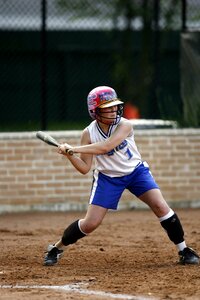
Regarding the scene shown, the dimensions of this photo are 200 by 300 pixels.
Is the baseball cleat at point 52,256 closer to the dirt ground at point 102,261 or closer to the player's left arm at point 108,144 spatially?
the dirt ground at point 102,261

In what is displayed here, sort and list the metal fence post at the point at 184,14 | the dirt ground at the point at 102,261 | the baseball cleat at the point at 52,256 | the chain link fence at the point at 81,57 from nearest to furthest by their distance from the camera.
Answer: the dirt ground at the point at 102,261 < the baseball cleat at the point at 52,256 < the chain link fence at the point at 81,57 < the metal fence post at the point at 184,14

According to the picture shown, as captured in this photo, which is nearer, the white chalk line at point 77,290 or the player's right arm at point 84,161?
the white chalk line at point 77,290

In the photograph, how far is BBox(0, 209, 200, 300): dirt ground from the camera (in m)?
6.84

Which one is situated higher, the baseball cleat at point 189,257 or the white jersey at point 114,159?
the white jersey at point 114,159

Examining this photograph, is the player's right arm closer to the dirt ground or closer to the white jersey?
the white jersey

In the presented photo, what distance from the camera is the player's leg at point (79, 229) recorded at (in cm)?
789

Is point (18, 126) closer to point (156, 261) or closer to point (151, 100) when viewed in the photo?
point (151, 100)

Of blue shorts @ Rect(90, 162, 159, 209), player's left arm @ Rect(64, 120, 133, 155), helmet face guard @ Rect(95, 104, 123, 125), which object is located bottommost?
blue shorts @ Rect(90, 162, 159, 209)

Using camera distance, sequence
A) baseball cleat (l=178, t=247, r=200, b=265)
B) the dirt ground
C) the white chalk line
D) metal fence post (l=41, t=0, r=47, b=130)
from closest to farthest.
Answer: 1. the white chalk line
2. the dirt ground
3. baseball cleat (l=178, t=247, r=200, b=265)
4. metal fence post (l=41, t=0, r=47, b=130)

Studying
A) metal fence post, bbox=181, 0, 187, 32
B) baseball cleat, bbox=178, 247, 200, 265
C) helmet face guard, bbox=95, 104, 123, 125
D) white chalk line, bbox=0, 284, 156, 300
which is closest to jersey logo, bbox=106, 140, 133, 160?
helmet face guard, bbox=95, 104, 123, 125

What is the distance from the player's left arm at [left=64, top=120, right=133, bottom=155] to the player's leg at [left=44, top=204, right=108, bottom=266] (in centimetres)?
53

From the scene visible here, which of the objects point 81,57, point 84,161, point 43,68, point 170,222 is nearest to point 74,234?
point 84,161

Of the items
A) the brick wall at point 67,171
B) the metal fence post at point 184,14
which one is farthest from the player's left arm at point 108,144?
the metal fence post at point 184,14

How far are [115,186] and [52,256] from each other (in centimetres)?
90
